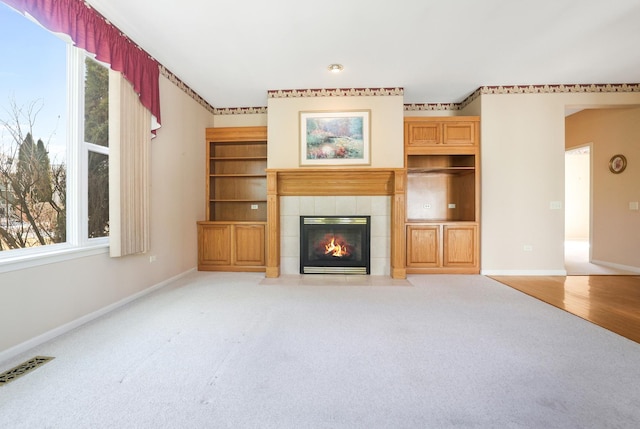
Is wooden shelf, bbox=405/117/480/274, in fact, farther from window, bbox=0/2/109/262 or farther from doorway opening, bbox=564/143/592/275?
doorway opening, bbox=564/143/592/275

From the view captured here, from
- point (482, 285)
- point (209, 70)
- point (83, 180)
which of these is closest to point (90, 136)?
point (83, 180)

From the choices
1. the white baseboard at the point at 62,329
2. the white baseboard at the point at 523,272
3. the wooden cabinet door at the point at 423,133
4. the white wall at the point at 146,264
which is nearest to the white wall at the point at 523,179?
the white baseboard at the point at 523,272

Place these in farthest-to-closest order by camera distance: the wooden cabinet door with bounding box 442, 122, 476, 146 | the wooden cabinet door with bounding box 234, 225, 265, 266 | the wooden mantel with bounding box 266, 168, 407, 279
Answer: the wooden cabinet door with bounding box 234, 225, 265, 266
the wooden cabinet door with bounding box 442, 122, 476, 146
the wooden mantel with bounding box 266, 168, 407, 279

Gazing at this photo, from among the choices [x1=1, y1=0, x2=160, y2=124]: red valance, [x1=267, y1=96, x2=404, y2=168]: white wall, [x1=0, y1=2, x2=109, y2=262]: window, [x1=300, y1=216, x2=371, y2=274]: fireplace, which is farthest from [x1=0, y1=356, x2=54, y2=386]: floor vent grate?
[x1=267, y1=96, x2=404, y2=168]: white wall

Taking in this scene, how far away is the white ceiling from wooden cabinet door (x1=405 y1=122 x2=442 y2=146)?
55 centimetres

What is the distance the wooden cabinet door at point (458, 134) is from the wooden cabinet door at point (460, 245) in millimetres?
1315

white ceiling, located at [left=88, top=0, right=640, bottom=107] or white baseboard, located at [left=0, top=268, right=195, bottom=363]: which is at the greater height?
white ceiling, located at [left=88, top=0, right=640, bottom=107]

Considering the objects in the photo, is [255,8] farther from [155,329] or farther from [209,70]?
[155,329]

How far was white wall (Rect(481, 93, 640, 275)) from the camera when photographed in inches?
168

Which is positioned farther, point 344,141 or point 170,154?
point 344,141

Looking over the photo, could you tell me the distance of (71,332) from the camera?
7.54 ft

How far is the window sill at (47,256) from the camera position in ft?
6.33

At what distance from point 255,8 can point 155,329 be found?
2959 millimetres

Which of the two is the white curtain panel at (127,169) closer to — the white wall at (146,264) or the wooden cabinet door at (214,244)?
the white wall at (146,264)
